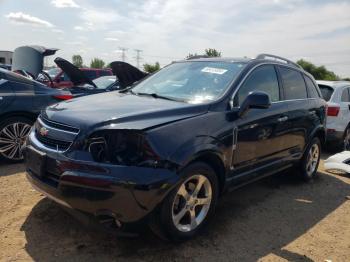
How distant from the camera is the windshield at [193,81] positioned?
418cm

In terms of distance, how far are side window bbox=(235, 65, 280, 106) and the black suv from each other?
0.01 meters

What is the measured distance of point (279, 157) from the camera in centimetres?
507

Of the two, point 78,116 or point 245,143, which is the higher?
point 78,116

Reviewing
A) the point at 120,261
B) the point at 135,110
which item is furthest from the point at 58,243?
the point at 135,110

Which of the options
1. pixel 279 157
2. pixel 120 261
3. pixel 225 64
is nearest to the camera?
pixel 120 261

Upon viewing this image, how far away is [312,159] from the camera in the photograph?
627 cm

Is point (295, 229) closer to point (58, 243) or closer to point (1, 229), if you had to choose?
point (58, 243)

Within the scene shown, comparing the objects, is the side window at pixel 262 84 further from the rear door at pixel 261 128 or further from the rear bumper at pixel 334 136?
the rear bumper at pixel 334 136

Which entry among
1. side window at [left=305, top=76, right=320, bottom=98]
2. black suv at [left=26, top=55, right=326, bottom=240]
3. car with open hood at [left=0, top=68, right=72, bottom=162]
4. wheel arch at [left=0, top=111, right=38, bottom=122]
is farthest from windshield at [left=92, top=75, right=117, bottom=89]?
side window at [left=305, top=76, right=320, bottom=98]

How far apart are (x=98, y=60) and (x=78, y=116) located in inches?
3859

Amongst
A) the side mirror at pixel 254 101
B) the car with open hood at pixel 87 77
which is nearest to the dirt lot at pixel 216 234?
the side mirror at pixel 254 101

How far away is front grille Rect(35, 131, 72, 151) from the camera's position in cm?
330

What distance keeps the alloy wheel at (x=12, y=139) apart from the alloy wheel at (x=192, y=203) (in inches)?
130

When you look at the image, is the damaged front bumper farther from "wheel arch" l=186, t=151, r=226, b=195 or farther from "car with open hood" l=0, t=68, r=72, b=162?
"car with open hood" l=0, t=68, r=72, b=162
